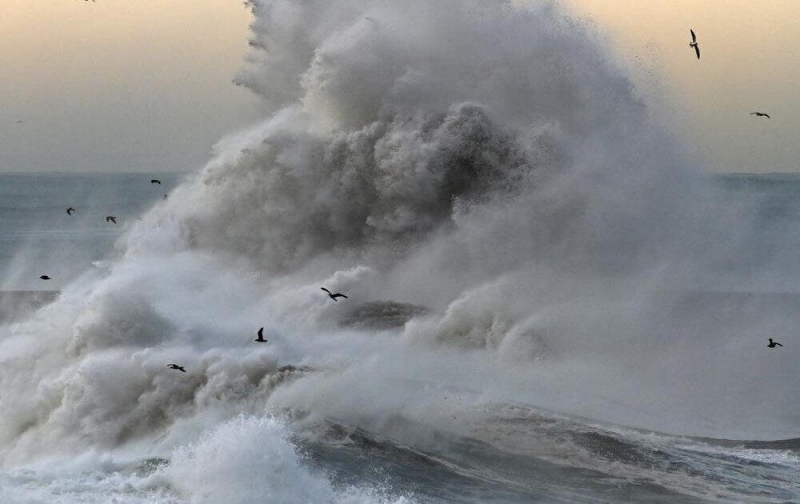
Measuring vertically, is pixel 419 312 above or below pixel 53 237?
below

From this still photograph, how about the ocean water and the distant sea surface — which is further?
the distant sea surface

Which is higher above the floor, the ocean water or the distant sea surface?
the distant sea surface

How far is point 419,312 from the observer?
30172mm

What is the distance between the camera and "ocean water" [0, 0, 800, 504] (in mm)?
19688

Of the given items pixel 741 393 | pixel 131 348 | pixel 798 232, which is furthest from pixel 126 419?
pixel 798 232

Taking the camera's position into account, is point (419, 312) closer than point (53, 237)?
Yes

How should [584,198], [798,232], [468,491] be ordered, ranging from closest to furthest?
[468,491] → [584,198] → [798,232]

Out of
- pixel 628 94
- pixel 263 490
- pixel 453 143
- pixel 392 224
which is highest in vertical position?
pixel 628 94

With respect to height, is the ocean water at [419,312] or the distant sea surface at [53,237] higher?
the distant sea surface at [53,237]

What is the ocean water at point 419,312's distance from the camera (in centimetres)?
1969

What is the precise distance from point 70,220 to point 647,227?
6280 centimetres

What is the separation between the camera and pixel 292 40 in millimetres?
37562

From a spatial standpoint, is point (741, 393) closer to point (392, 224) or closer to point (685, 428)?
point (685, 428)

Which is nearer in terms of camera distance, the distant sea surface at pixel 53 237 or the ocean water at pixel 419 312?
the ocean water at pixel 419 312
